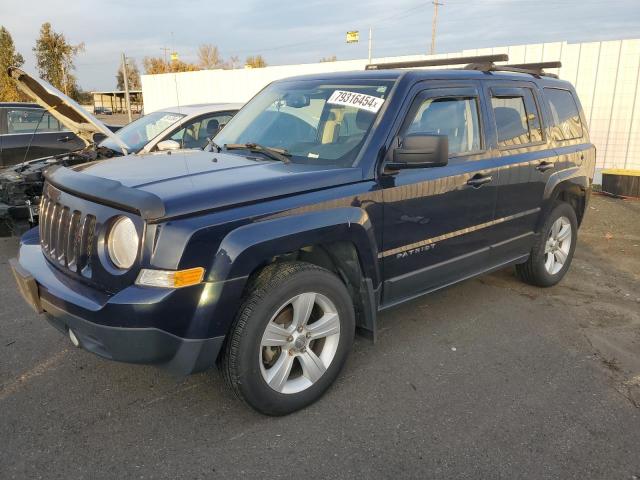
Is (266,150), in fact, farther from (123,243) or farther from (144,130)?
(144,130)

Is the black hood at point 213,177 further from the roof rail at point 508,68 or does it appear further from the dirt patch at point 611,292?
the dirt patch at point 611,292

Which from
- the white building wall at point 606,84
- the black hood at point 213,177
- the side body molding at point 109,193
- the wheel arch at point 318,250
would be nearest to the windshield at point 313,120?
the black hood at point 213,177

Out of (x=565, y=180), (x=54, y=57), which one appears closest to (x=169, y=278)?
(x=565, y=180)

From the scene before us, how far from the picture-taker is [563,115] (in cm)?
496

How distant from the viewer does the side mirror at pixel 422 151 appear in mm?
3096

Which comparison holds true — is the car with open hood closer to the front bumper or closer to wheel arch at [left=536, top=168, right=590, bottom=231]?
the front bumper

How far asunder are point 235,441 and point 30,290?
142 cm

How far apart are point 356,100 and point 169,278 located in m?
1.85

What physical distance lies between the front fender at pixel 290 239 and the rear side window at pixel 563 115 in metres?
2.62

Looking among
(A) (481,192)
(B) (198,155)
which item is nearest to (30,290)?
(B) (198,155)

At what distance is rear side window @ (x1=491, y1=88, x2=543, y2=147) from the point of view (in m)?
4.14

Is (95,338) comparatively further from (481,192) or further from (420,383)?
(481,192)

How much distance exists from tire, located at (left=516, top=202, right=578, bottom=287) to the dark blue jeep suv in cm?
35

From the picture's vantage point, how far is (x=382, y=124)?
3.32 m
